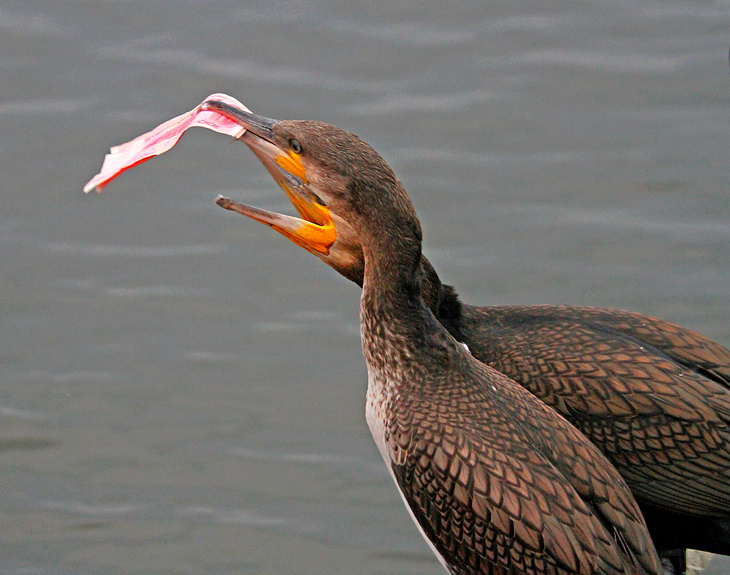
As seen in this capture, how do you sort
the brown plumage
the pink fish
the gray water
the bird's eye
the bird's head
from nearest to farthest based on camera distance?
the bird's head < the bird's eye < the pink fish < the brown plumage < the gray water

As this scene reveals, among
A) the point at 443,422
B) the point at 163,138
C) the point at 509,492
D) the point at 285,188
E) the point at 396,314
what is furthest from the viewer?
the point at 163,138

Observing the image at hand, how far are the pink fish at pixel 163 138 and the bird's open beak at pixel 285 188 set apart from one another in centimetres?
5

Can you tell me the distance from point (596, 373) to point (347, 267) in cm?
111

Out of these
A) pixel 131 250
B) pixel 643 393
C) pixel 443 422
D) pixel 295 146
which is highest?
pixel 295 146

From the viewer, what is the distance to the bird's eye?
4551mm

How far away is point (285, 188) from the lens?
15.5 ft

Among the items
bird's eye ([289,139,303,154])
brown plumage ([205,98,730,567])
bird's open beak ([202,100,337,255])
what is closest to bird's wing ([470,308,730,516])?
brown plumage ([205,98,730,567])

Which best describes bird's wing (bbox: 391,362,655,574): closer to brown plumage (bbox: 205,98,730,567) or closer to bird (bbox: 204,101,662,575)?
bird (bbox: 204,101,662,575)

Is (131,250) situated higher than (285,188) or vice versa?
(285,188)

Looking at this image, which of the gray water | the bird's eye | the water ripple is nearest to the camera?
the bird's eye

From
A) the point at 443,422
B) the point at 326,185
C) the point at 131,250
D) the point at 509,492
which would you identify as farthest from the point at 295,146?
the point at 131,250

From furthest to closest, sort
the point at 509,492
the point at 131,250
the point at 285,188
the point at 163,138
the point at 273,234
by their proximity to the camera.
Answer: the point at 273,234 → the point at 131,250 → the point at 163,138 → the point at 285,188 → the point at 509,492

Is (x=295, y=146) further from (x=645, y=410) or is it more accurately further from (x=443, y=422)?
(x=645, y=410)

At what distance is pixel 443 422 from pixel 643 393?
984 millimetres
